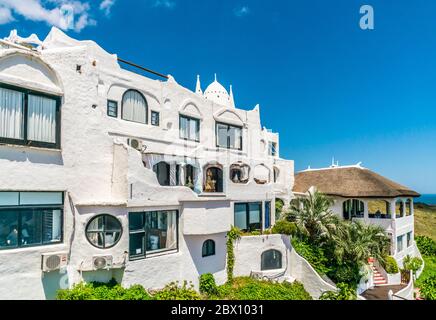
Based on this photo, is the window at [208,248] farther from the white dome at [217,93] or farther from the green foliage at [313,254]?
the white dome at [217,93]

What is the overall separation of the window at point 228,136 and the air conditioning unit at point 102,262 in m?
13.3

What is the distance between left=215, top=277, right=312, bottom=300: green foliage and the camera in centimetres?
1864

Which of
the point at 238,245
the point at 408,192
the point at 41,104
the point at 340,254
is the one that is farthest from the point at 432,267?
the point at 41,104

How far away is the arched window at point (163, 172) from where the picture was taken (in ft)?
67.4

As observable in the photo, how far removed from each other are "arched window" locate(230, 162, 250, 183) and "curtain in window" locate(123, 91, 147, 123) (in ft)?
29.4

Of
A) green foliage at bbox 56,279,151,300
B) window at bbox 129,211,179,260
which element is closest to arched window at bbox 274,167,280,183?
window at bbox 129,211,179,260

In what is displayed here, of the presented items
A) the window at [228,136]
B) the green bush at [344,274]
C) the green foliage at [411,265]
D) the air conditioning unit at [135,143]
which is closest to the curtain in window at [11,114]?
the air conditioning unit at [135,143]

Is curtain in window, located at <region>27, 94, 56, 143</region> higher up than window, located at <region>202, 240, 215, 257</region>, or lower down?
higher up

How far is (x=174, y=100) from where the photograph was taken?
2166 cm

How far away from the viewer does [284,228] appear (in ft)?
73.3

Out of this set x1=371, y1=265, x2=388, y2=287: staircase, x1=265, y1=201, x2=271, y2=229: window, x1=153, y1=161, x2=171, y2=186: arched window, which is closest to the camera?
x1=153, y1=161, x2=171, y2=186: arched window

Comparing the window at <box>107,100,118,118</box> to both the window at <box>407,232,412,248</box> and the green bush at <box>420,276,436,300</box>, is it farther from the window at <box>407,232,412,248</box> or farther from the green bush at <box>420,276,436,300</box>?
the window at <box>407,232,412,248</box>

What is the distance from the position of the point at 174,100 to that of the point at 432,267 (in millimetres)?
33892

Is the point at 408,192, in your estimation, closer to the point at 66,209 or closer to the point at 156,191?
the point at 156,191
